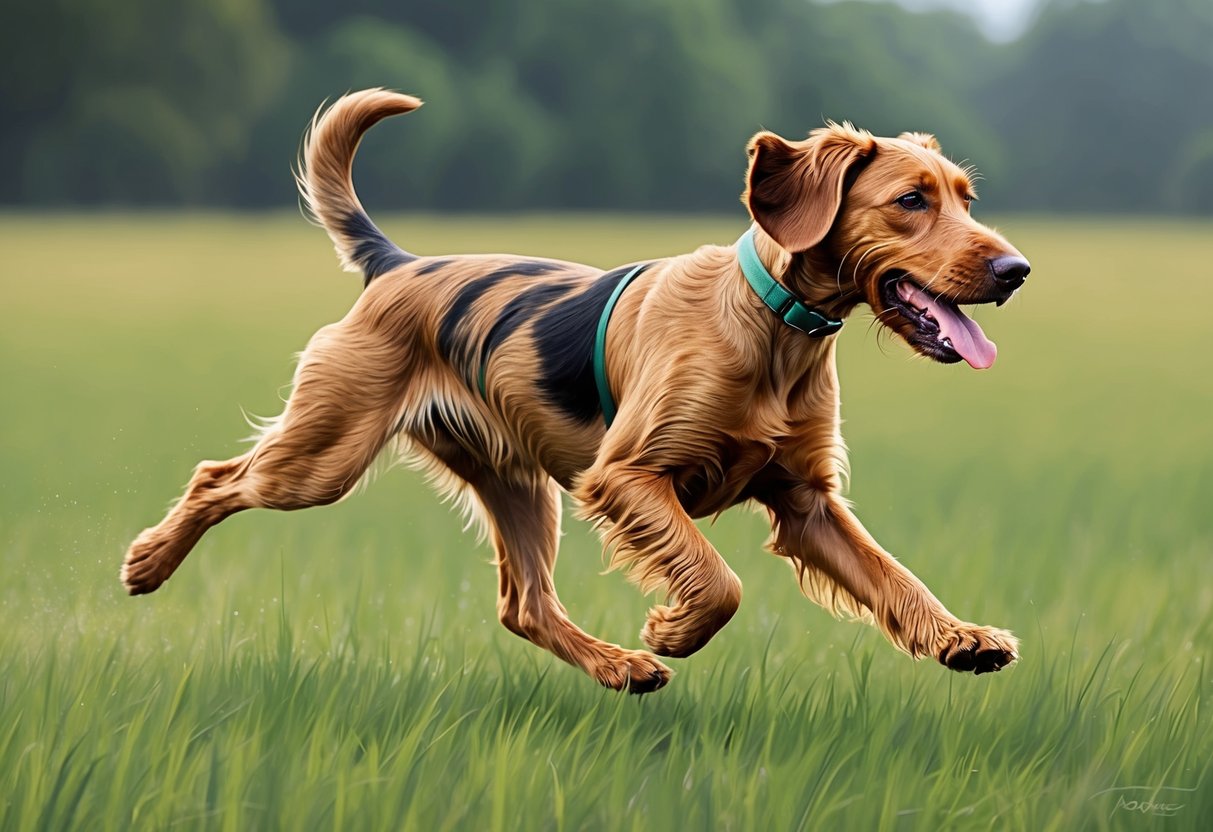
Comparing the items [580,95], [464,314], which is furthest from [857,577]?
[580,95]

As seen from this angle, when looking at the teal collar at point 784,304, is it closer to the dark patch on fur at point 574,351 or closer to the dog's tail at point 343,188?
the dark patch on fur at point 574,351

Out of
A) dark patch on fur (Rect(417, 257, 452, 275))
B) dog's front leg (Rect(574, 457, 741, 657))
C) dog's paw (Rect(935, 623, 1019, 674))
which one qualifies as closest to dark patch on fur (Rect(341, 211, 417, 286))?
dark patch on fur (Rect(417, 257, 452, 275))

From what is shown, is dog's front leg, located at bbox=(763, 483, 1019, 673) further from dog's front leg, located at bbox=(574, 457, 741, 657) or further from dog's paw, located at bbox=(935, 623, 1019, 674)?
dog's front leg, located at bbox=(574, 457, 741, 657)

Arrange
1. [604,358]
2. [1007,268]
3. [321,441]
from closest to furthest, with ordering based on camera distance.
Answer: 1. [1007,268]
2. [604,358]
3. [321,441]

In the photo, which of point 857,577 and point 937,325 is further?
point 857,577

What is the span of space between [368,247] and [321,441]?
84 cm

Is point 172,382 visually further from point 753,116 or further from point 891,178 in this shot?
point 753,116

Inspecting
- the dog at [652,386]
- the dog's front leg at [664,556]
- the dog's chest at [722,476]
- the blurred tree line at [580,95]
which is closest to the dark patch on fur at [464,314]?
the dog at [652,386]

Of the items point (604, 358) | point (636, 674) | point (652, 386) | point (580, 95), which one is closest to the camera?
point (652, 386)

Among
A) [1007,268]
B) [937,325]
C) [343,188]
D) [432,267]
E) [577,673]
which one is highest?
[1007,268]

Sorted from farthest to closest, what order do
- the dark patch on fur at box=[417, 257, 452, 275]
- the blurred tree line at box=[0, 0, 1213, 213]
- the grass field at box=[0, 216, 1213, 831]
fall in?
1. the blurred tree line at box=[0, 0, 1213, 213]
2. the dark patch on fur at box=[417, 257, 452, 275]
3. the grass field at box=[0, 216, 1213, 831]

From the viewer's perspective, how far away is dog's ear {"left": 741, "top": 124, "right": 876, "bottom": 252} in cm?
417
